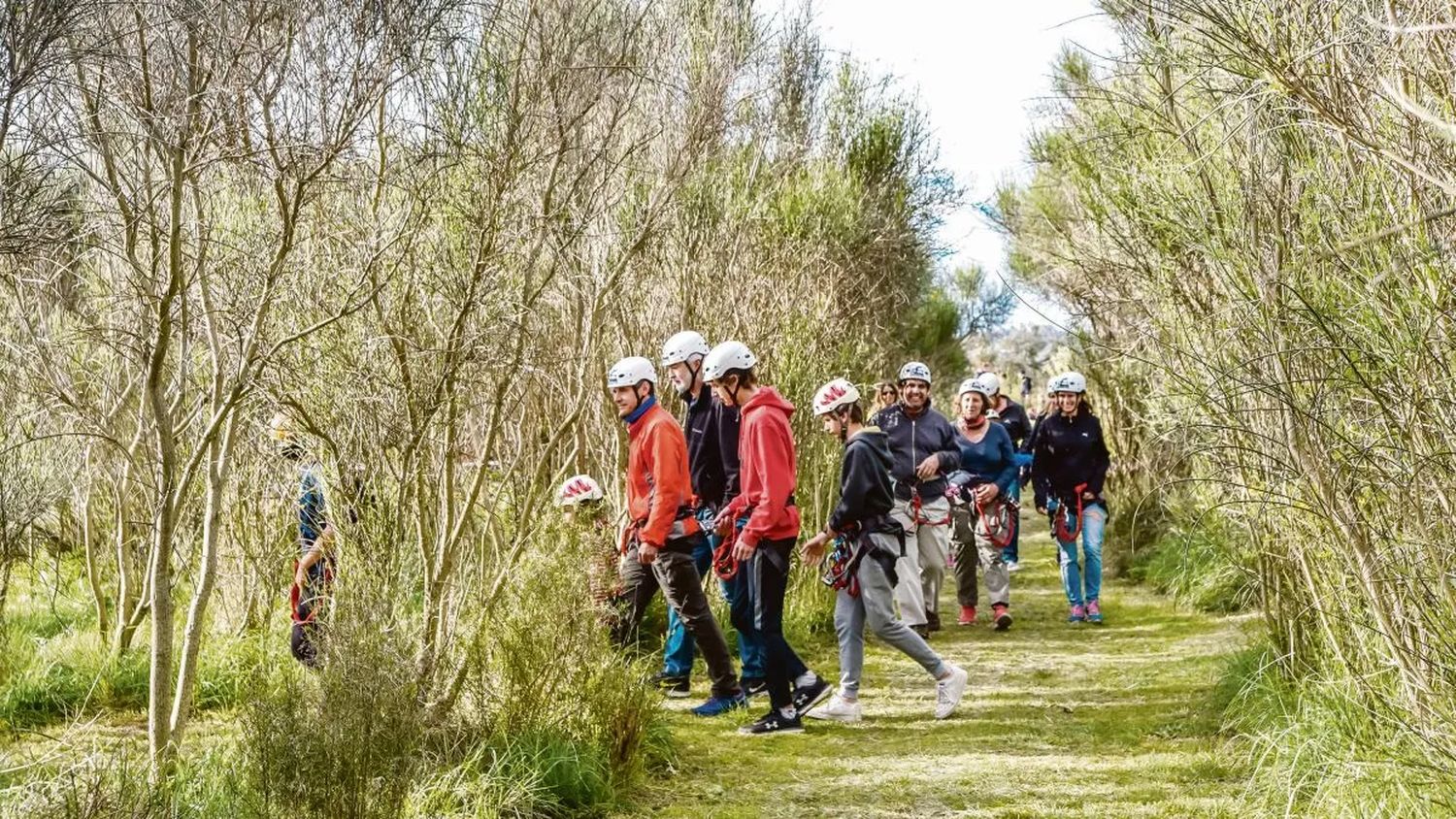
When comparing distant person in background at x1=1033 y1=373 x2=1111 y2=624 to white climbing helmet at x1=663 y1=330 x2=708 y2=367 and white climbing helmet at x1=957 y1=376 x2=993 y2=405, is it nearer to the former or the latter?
white climbing helmet at x1=957 y1=376 x2=993 y2=405

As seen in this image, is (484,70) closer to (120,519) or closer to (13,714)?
(120,519)

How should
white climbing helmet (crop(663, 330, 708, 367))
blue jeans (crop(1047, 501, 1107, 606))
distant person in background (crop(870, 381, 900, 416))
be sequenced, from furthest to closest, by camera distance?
1. distant person in background (crop(870, 381, 900, 416))
2. blue jeans (crop(1047, 501, 1107, 606))
3. white climbing helmet (crop(663, 330, 708, 367))

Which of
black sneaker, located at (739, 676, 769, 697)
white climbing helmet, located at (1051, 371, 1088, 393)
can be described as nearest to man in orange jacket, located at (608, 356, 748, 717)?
black sneaker, located at (739, 676, 769, 697)

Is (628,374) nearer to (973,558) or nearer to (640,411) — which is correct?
(640,411)

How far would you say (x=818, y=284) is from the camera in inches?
449

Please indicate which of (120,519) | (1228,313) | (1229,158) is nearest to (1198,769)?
(1228,313)

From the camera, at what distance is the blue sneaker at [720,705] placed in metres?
7.17

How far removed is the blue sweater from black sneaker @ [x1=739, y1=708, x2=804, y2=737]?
3.83m

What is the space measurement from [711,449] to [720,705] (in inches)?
58.0

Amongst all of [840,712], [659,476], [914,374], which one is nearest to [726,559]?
[659,476]

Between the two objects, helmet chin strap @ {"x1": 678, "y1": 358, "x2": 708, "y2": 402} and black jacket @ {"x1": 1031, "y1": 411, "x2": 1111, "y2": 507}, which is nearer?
helmet chin strap @ {"x1": 678, "y1": 358, "x2": 708, "y2": 402}

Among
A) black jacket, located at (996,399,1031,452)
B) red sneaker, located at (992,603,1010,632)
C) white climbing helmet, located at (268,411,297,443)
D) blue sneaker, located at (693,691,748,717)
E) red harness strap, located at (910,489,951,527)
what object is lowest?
blue sneaker, located at (693,691,748,717)

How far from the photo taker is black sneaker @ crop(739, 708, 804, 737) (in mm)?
6746

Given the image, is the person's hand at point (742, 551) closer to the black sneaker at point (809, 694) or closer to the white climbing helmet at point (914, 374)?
the black sneaker at point (809, 694)
